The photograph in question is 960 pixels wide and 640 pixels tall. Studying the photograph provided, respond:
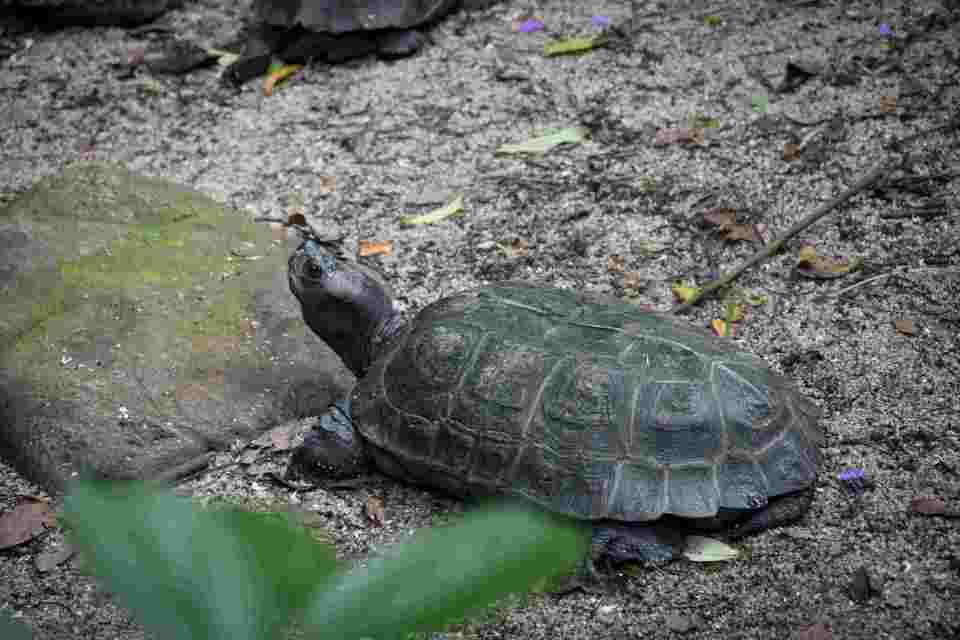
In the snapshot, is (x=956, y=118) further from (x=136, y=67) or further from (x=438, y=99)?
(x=136, y=67)

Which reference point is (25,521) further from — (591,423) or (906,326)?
(906,326)

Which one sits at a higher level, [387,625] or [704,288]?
[387,625]

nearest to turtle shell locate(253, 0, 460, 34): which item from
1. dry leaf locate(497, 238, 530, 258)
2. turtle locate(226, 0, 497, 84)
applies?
turtle locate(226, 0, 497, 84)

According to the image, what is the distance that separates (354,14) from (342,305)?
2984 mm

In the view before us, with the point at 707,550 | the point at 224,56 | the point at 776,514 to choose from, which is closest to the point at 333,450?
the point at 707,550

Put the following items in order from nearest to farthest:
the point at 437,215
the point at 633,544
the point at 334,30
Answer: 1. the point at 633,544
2. the point at 437,215
3. the point at 334,30

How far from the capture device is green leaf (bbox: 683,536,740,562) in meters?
2.51

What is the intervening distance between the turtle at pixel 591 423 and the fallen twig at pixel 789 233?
0.61m

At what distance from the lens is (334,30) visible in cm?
553

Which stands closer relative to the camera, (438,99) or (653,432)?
(653,432)

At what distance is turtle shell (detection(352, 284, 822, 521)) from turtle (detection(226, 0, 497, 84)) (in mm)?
3174

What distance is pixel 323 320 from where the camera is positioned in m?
3.25

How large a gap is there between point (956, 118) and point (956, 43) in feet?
2.56

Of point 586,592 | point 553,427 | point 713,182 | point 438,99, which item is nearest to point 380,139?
point 438,99
